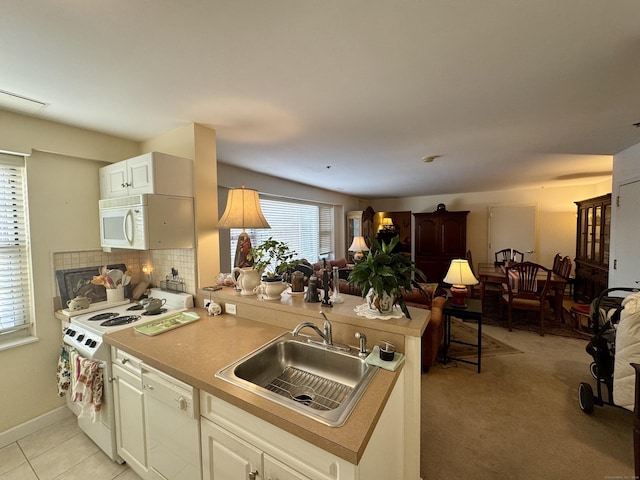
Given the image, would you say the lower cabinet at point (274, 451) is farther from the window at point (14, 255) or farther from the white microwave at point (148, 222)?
the window at point (14, 255)

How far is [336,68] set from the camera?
139cm

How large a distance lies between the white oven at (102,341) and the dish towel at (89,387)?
0.09 ft

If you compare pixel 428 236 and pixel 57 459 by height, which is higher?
pixel 428 236

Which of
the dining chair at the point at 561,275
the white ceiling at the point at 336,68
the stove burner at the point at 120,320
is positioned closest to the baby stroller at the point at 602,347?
the white ceiling at the point at 336,68

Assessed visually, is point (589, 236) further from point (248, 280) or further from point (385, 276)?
point (248, 280)

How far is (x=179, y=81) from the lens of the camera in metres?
1.51

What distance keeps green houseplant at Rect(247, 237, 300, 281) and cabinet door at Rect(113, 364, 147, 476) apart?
1000 mm

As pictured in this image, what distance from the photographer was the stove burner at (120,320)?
1833 millimetres

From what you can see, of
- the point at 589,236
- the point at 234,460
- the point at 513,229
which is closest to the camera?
the point at 234,460

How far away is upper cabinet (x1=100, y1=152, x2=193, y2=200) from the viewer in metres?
1.92

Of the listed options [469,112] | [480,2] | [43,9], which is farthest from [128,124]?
[469,112]

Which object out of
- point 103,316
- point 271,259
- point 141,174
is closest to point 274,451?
point 271,259

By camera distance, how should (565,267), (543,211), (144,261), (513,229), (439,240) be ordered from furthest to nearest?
(439,240)
(513,229)
(543,211)
(565,267)
(144,261)

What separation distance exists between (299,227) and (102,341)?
3.66m
